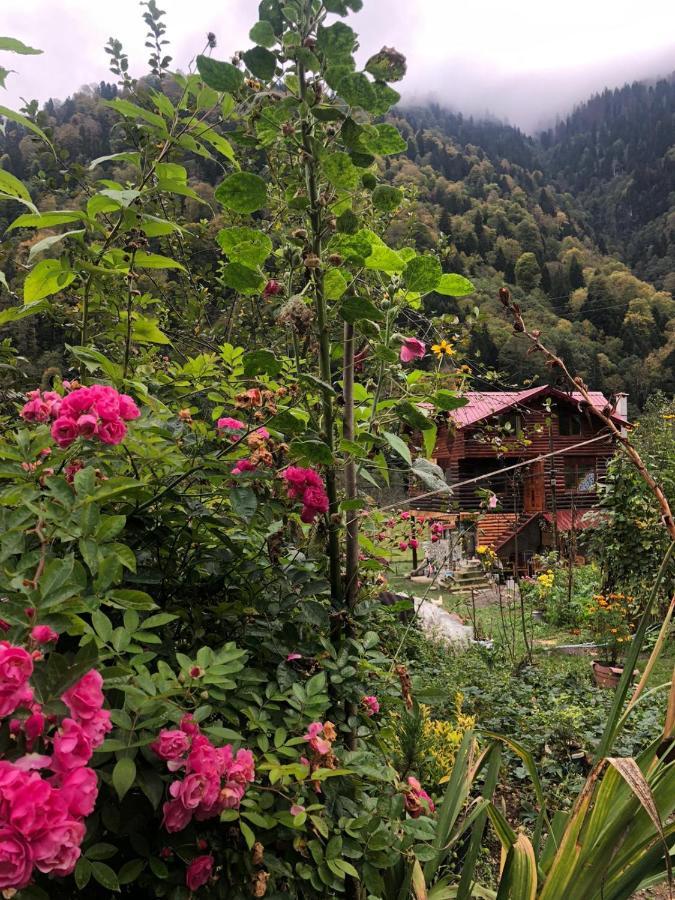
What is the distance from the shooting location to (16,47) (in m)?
0.95

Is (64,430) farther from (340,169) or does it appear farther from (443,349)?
(443,349)

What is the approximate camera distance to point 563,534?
29.4 ft

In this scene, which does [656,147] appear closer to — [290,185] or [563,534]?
[563,534]

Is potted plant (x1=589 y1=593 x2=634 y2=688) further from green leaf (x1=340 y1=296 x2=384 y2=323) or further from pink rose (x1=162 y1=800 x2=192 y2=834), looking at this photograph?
pink rose (x1=162 y1=800 x2=192 y2=834)

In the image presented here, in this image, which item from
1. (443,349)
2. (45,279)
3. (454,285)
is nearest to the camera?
(45,279)

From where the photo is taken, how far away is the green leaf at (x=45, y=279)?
3.48 feet

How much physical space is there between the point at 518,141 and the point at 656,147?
607 inches

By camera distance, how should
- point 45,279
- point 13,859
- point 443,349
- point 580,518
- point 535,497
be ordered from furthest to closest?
1. point 535,497
2. point 580,518
3. point 443,349
4. point 45,279
5. point 13,859

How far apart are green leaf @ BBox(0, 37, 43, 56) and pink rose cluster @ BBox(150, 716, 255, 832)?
43.0 inches

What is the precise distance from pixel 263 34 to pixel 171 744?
3.62 feet

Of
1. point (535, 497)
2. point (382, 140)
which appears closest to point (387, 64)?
point (382, 140)

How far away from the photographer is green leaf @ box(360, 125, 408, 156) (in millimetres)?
973

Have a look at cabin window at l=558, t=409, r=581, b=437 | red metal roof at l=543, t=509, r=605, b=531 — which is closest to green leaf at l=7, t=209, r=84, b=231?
red metal roof at l=543, t=509, r=605, b=531

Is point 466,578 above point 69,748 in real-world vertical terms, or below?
below
